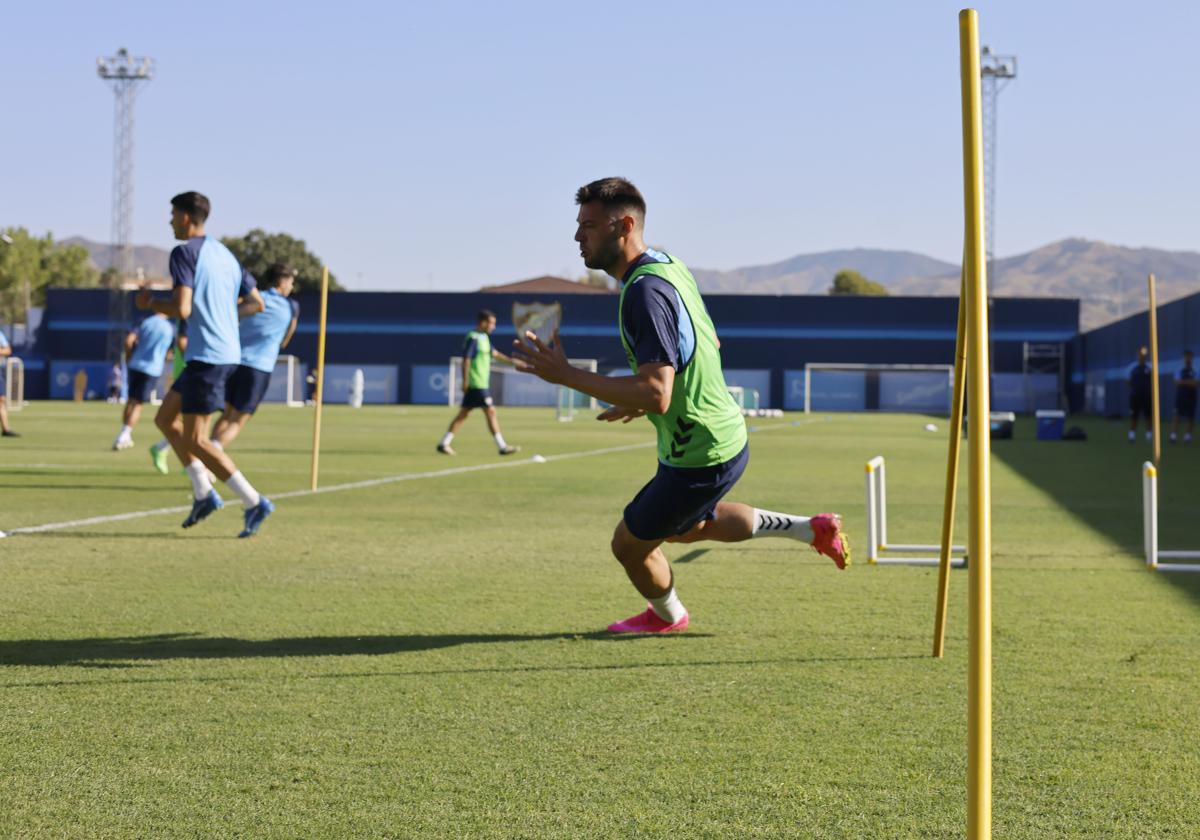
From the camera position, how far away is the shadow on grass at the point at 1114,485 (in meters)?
10.9

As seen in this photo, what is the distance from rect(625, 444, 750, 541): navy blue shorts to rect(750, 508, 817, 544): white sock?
1.84ft

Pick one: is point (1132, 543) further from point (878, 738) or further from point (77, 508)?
point (77, 508)

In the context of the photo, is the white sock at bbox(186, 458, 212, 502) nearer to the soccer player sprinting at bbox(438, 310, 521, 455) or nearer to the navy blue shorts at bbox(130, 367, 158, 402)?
the navy blue shorts at bbox(130, 367, 158, 402)

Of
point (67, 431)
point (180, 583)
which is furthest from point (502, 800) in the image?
point (67, 431)

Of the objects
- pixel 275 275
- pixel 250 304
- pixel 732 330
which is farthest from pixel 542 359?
pixel 732 330

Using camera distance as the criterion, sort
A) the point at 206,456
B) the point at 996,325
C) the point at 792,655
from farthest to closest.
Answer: the point at 996,325 → the point at 206,456 → the point at 792,655

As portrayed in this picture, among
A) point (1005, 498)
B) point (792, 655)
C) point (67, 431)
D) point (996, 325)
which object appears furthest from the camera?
point (996, 325)

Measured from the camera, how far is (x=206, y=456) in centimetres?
978

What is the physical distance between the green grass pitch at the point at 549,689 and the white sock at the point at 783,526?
1.40 feet

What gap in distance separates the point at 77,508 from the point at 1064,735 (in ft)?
30.3

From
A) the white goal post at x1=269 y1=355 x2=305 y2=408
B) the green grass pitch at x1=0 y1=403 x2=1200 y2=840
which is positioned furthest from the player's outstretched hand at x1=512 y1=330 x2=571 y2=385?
the white goal post at x1=269 y1=355 x2=305 y2=408

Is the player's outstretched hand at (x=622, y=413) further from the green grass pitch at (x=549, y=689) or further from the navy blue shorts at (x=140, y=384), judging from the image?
the navy blue shorts at (x=140, y=384)

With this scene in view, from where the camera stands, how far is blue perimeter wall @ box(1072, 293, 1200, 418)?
1699 inches

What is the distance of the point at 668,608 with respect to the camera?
6.33 meters
